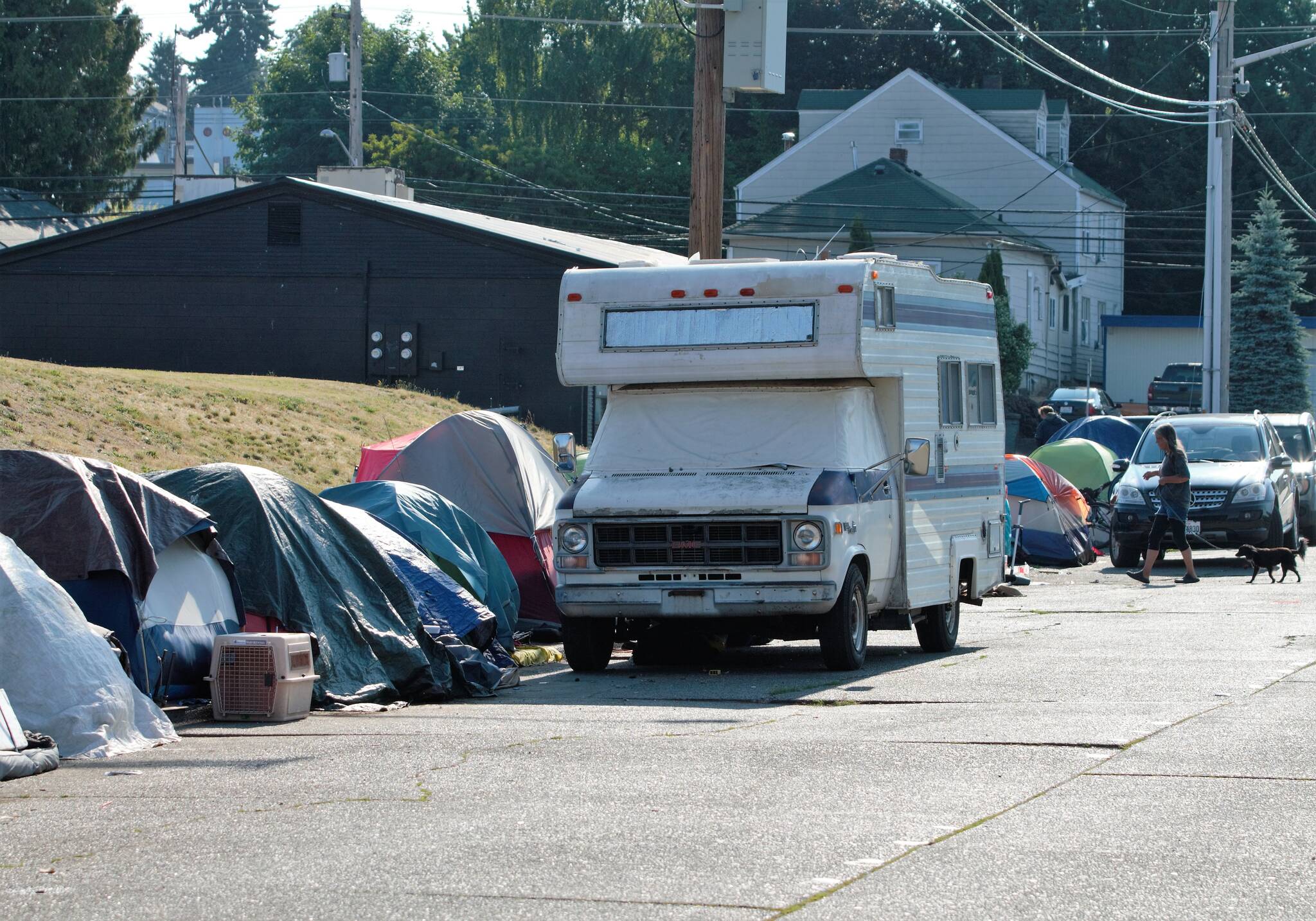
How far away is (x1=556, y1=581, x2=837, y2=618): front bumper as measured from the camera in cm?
1177

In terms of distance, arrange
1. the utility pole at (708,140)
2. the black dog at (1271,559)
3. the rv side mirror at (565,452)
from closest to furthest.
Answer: the rv side mirror at (565,452) < the utility pole at (708,140) < the black dog at (1271,559)

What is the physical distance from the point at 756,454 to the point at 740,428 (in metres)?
0.26

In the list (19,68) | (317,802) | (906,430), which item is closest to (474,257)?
(19,68)

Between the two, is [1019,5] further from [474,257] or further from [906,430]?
[906,430]

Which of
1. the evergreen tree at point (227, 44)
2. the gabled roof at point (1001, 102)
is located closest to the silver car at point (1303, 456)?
the gabled roof at point (1001, 102)

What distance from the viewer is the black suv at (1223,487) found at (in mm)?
22297

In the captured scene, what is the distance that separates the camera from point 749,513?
11.8 meters

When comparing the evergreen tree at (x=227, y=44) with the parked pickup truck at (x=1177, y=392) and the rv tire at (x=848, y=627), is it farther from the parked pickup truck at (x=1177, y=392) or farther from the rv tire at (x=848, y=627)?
the rv tire at (x=848, y=627)

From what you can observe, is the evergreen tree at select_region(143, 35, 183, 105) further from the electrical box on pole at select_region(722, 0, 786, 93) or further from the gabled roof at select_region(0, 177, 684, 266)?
the electrical box on pole at select_region(722, 0, 786, 93)

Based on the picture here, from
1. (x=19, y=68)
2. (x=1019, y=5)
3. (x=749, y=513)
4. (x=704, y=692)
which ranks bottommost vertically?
(x=704, y=692)

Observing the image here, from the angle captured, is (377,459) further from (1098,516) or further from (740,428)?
(1098,516)

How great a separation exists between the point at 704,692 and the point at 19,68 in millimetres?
43600

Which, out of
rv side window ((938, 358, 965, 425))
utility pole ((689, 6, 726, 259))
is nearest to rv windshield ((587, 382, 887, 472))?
rv side window ((938, 358, 965, 425))

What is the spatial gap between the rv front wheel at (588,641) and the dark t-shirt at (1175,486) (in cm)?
1008
